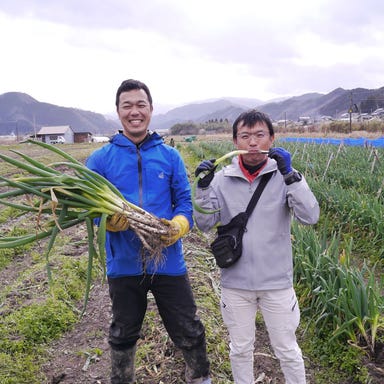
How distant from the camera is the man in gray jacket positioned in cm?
170

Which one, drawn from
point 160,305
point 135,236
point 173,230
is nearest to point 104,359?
point 160,305

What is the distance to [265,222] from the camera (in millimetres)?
1724

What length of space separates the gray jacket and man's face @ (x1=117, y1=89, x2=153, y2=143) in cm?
41

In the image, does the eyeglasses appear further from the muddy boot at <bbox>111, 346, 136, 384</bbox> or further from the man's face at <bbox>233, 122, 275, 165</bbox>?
the muddy boot at <bbox>111, 346, 136, 384</bbox>

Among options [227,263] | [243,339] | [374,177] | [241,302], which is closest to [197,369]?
[243,339]

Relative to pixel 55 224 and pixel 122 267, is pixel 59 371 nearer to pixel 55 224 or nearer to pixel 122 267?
pixel 122 267

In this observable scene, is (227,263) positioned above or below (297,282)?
above

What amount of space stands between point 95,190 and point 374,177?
16.7 ft

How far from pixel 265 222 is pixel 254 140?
14.8 inches

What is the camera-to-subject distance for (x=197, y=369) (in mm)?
1927

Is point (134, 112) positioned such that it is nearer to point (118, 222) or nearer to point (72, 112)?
point (118, 222)

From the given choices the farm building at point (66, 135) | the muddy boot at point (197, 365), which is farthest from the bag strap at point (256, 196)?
the farm building at point (66, 135)

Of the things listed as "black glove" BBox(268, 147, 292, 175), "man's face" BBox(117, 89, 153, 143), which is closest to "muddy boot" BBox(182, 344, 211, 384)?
"black glove" BBox(268, 147, 292, 175)

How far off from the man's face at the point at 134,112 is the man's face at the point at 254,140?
0.46 meters
